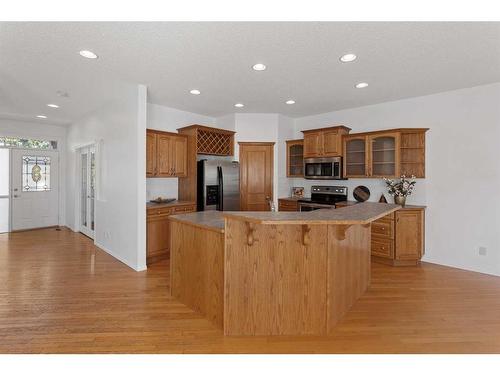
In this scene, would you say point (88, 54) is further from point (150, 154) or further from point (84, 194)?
point (84, 194)

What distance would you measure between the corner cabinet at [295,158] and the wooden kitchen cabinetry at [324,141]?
0.25 meters

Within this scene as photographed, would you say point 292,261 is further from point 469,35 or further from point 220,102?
point 220,102

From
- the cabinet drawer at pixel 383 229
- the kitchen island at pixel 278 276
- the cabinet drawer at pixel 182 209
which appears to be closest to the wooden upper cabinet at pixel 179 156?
the cabinet drawer at pixel 182 209

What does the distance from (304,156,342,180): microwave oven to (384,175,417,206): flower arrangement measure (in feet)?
2.71

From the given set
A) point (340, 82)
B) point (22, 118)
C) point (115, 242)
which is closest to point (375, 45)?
point (340, 82)

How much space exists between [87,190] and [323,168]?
5.13m

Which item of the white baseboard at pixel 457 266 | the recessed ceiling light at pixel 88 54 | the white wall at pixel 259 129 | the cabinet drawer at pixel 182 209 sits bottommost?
the white baseboard at pixel 457 266

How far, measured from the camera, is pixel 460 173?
395 cm

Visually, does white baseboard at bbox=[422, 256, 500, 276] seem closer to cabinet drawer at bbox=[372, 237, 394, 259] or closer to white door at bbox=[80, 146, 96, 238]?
cabinet drawer at bbox=[372, 237, 394, 259]

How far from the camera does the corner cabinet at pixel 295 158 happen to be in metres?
5.48

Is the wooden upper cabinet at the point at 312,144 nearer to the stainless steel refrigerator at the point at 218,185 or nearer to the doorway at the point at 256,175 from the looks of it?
the doorway at the point at 256,175

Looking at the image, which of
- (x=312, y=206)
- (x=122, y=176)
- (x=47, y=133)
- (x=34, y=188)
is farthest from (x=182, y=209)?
(x=47, y=133)

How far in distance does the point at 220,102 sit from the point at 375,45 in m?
2.66

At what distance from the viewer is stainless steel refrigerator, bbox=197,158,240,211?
476 cm
